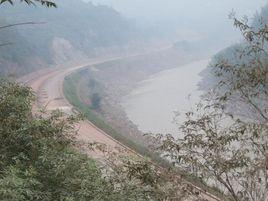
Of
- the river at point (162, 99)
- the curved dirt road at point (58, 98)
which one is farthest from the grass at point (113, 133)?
the river at point (162, 99)

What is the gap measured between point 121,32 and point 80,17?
1398 cm

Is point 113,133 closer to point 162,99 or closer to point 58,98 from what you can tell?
point 58,98

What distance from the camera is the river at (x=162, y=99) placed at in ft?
178

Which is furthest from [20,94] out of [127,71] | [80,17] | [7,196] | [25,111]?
[80,17]

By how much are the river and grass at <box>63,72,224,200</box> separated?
5357mm

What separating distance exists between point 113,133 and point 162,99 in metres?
30.7

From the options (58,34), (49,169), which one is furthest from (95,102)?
(49,169)

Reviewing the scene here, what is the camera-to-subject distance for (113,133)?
39.7 m

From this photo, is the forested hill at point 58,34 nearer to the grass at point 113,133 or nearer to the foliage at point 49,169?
the grass at point 113,133

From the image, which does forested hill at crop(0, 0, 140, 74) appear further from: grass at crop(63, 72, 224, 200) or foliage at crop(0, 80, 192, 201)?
foliage at crop(0, 80, 192, 201)

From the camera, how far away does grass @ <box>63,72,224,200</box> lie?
11.7 meters

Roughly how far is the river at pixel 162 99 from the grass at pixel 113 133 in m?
5.36

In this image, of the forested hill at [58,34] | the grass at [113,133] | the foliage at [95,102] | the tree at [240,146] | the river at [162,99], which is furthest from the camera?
the forested hill at [58,34]

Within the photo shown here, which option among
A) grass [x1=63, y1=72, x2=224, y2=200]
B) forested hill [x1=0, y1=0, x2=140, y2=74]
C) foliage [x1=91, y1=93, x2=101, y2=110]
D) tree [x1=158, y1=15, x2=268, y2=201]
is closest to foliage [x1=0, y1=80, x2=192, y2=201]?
tree [x1=158, y1=15, x2=268, y2=201]
